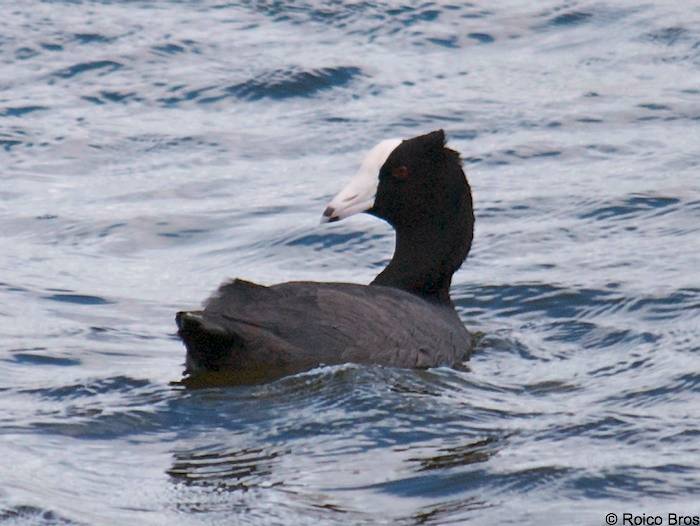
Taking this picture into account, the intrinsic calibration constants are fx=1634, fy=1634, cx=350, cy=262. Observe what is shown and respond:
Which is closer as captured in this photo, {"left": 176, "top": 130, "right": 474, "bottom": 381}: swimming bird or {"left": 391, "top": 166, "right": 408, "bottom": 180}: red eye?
{"left": 176, "top": 130, "right": 474, "bottom": 381}: swimming bird

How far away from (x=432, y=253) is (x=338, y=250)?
1557mm

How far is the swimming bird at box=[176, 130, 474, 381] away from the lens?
5.61 meters

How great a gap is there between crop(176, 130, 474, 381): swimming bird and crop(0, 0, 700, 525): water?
122mm

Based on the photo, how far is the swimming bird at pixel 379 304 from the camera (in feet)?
18.4

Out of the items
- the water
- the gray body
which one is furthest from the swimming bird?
the water

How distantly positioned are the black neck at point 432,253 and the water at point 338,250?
1.08 feet

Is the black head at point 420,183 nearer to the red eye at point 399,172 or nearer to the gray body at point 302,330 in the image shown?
the red eye at point 399,172

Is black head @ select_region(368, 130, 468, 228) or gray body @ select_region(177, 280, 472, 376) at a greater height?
black head @ select_region(368, 130, 468, 228)

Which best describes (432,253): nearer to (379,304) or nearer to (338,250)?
(379,304)

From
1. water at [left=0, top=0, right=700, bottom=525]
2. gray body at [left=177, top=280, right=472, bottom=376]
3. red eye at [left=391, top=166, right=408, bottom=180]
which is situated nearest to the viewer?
water at [left=0, top=0, right=700, bottom=525]

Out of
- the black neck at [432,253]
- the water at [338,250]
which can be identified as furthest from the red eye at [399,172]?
the water at [338,250]

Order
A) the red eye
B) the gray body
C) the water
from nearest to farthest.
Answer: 1. the water
2. the gray body
3. the red eye

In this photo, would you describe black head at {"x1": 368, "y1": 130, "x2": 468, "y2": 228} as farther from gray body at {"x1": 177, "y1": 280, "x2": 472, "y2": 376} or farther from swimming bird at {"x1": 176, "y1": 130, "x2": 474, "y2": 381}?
gray body at {"x1": 177, "y1": 280, "x2": 472, "y2": 376}

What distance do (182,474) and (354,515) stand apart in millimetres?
621
